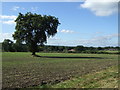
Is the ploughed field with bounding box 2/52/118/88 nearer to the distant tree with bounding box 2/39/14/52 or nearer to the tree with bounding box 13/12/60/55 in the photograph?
the tree with bounding box 13/12/60/55

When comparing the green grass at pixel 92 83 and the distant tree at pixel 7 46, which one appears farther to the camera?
the distant tree at pixel 7 46

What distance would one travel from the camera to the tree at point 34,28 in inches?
2437

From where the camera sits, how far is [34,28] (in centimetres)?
6266

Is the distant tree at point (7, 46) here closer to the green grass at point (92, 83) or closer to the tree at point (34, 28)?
the tree at point (34, 28)

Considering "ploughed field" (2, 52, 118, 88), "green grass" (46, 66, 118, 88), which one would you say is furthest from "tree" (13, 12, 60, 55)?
"green grass" (46, 66, 118, 88)

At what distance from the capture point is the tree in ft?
203

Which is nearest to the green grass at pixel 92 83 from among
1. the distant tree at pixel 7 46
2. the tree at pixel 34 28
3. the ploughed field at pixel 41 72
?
the ploughed field at pixel 41 72

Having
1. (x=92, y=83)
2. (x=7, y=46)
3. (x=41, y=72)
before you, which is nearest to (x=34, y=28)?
(x=41, y=72)

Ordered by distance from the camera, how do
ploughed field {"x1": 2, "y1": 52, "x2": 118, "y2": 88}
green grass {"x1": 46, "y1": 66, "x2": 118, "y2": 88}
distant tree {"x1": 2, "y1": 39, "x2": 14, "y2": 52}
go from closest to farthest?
green grass {"x1": 46, "y1": 66, "x2": 118, "y2": 88}
ploughed field {"x1": 2, "y1": 52, "x2": 118, "y2": 88}
distant tree {"x1": 2, "y1": 39, "x2": 14, "y2": 52}

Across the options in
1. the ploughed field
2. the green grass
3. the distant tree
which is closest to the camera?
the green grass

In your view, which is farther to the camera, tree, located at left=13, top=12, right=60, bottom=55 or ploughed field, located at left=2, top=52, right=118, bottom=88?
tree, located at left=13, top=12, right=60, bottom=55

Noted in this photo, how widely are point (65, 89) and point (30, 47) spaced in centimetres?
5602

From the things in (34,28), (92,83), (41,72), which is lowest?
(41,72)

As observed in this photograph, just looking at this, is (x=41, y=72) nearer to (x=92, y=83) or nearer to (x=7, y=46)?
(x=92, y=83)
